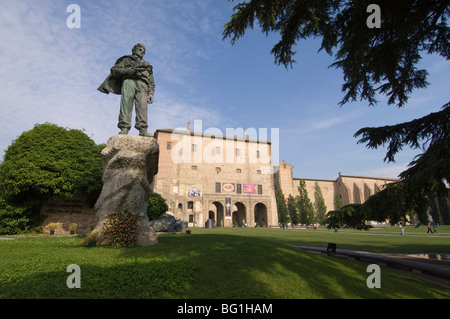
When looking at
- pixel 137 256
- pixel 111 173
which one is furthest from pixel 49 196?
pixel 137 256

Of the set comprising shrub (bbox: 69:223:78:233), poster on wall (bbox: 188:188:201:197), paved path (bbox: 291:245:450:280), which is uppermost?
poster on wall (bbox: 188:188:201:197)

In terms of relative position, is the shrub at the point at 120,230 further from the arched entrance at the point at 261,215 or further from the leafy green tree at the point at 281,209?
the leafy green tree at the point at 281,209

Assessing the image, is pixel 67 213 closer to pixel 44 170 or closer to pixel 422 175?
pixel 44 170

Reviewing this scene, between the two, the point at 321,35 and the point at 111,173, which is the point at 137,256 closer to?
the point at 111,173

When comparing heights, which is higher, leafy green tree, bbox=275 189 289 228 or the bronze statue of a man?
the bronze statue of a man

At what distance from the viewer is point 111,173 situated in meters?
6.64

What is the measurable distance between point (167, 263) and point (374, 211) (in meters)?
5.04

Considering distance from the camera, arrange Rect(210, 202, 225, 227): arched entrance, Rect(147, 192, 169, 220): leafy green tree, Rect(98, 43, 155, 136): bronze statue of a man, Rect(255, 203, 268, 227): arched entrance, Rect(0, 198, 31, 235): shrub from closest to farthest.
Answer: Rect(98, 43, 155, 136): bronze statue of a man, Rect(0, 198, 31, 235): shrub, Rect(147, 192, 169, 220): leafy green tree, Rect(210, 202, 225, 227): arched entrance, Rect(255, 203, 268, 227): arched entrance

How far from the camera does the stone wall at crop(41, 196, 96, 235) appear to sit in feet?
62.0

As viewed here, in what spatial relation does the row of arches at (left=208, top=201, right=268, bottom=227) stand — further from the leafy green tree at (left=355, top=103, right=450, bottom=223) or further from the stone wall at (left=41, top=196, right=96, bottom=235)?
the leafy green tree at (left=355, top=103, right=450, bottom=223)

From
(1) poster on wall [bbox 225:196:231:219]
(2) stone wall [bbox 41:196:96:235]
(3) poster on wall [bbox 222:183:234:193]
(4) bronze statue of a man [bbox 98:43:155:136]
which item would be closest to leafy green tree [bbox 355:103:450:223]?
(4) bronze statue of a man [bbox 98:43:155:136]

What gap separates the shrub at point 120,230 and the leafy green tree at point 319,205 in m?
47.6

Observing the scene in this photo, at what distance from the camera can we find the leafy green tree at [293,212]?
153ft

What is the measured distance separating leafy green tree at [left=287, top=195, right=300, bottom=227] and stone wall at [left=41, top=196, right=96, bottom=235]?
37.4 metres
